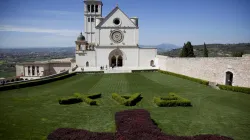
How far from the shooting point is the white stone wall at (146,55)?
143ft

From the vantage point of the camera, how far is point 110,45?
1702 inches

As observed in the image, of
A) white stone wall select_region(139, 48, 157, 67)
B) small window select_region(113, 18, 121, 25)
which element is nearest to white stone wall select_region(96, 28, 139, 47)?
small window select_region(113, 18, 121, 25)

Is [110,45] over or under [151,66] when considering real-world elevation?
over

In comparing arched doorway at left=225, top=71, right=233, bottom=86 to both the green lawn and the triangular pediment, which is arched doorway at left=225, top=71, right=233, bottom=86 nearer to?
the green lawn

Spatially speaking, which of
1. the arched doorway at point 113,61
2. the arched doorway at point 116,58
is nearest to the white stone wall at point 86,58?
the arched doorway at point 116,58

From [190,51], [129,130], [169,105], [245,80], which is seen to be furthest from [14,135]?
[190,51]

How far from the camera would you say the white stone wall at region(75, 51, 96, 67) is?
138 ft

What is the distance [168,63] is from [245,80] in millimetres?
17162

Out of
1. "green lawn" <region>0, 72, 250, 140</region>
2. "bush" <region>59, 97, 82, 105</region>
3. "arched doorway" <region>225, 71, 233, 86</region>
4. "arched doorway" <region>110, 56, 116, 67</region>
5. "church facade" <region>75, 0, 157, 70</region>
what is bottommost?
"green lawn" <region>0, 72, 250, 140</region>

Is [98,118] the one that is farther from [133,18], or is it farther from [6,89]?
[133,18]

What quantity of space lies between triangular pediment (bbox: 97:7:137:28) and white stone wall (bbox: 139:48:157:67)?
5.79m

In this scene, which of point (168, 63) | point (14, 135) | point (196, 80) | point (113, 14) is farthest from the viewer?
point (113, 14)

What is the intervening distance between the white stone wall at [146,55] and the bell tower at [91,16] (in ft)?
47.0

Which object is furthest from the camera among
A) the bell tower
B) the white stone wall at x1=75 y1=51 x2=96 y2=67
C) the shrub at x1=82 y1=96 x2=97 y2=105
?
the bell tower
